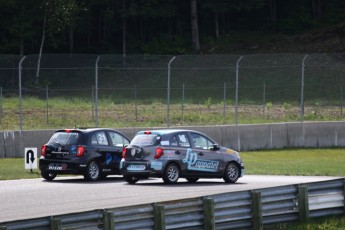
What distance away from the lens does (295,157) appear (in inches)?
1403

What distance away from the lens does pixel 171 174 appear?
79.3ft

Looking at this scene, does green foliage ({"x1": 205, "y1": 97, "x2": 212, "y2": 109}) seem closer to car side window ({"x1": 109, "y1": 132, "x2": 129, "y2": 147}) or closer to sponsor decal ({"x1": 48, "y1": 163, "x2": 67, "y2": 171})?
car side window ({"x1": 109, "y1": 132, "x2": 129, "y2": 147})

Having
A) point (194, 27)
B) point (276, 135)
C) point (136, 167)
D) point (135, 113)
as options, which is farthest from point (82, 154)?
point (194, 27)

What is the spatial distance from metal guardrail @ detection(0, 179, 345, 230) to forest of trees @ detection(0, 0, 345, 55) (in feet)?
130

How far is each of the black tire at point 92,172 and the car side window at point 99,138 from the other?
0.56 metres

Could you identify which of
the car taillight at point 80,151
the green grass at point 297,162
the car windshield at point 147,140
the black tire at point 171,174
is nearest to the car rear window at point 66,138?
the car taillight at point 80,151

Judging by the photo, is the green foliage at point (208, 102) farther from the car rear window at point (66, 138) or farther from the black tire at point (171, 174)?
the black tire at point (171, 174)

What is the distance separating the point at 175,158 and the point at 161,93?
21.3 meters

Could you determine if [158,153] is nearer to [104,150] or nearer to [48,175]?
[104,150]

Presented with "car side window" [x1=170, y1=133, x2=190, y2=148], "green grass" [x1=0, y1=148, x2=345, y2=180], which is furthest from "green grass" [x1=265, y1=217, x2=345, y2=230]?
"green grass" [x1=0, y1=148, x2=345, y2=180]

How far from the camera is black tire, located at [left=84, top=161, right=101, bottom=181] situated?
25.5 metres

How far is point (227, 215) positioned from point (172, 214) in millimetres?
1220

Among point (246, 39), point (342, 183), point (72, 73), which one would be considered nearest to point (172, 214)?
point (342, 183)

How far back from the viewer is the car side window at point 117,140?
86.8 ft
